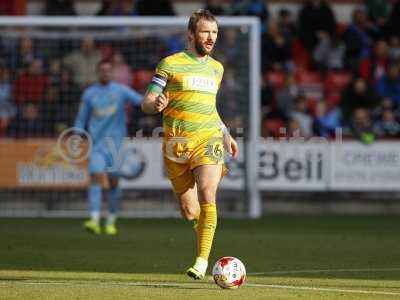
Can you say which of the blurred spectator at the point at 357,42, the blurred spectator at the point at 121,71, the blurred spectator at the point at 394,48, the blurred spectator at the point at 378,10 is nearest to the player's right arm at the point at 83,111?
the blurred spectator at the point at 121,71

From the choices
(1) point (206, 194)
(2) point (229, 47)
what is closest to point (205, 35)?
(1) point (206, 194)

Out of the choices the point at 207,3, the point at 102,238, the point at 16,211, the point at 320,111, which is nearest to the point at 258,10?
the point at 207,3

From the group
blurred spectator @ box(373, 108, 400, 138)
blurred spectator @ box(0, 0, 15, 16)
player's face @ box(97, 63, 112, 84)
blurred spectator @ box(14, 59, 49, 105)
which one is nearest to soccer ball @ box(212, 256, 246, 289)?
player's face @ box(97, 63, 112, 84)

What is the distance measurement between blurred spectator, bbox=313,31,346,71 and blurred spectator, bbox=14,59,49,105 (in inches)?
237

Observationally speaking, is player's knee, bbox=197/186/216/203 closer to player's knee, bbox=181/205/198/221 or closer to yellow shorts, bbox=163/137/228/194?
yellow shorts, bbox=163/137/228/194

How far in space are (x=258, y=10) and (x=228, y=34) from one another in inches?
145

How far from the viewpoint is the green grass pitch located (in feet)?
30.3

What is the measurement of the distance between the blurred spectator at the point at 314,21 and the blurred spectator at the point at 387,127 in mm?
3238

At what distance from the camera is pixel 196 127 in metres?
→ 10.0

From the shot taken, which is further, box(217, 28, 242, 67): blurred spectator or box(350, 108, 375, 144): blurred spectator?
box(217, 28, 242, 67): blurred spectator

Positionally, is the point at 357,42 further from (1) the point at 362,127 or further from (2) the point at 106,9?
(2) the point at 106,9

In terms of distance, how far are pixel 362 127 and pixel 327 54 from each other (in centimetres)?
363

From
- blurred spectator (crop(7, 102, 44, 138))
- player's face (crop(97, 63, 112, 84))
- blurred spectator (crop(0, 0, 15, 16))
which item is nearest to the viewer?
player's face (crop(97, 63, 112, 84))

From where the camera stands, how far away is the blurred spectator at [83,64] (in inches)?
813
